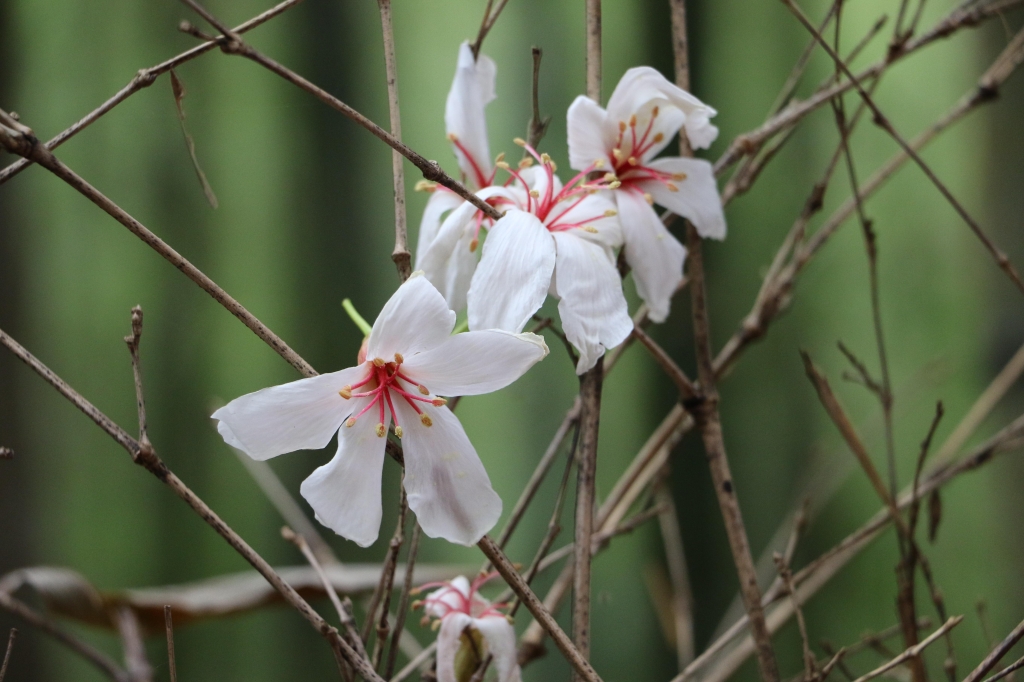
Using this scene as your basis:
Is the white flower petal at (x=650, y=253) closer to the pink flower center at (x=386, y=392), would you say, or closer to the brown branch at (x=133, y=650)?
the pink flower center at (x=386, y=392)

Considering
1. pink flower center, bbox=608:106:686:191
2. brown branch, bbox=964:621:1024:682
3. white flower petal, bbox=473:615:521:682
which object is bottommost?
brown branch, bbox=964:621:1024:682

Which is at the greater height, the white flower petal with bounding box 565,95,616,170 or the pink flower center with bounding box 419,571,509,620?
the white flower petal with bounding box 565,95,616,170

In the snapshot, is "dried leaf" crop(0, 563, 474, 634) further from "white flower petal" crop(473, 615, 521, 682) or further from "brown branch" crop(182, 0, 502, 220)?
"brown branch" crop(182, 0, 502, 220)

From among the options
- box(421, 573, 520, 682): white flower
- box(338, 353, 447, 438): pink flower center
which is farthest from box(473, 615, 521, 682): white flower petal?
box(338, 353, 447, 438): pink flower center

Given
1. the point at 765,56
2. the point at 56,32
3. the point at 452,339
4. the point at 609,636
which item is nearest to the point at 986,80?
the point at 452,339

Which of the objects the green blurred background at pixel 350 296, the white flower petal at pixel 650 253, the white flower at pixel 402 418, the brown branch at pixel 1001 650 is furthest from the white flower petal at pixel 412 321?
the green blurred background at pixel 350 296

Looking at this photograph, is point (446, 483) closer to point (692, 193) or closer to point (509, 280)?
point (509, 280)
